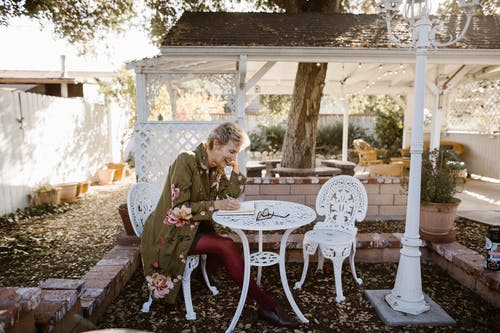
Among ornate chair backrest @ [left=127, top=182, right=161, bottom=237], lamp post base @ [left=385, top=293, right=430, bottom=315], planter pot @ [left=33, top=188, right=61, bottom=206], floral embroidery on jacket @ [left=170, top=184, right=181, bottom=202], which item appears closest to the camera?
floral embroidery on jacket @ [left=170, top=184, right=181, bottom=202]

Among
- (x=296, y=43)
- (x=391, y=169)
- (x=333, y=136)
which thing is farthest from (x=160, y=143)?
(x=333, y=136)

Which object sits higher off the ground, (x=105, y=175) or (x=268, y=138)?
(x=268, y=138)

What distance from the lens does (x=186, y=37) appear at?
527 centimetres

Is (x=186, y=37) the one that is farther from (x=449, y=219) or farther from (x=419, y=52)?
(x=449, y=219)

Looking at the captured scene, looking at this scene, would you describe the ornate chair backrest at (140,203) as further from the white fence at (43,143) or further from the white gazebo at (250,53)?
the white fence at (43,143)

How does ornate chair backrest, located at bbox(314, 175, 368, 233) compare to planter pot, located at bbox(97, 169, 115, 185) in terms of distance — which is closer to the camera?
ornate chair backrest, located at bbox(314, 175, 368, 233)

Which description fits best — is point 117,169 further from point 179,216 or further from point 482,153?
point 482,153

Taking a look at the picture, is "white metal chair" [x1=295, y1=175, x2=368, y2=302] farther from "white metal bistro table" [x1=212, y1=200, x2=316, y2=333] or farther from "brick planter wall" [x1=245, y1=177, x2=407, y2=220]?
"brick planter wall" [x1=245, y1=177, x2=407, y2=220]

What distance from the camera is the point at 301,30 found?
230 inches

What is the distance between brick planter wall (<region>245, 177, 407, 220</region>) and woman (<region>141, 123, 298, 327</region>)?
7.67ft

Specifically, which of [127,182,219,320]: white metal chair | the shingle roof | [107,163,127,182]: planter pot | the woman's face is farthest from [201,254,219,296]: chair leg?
[107,163,127,182]: planter pot

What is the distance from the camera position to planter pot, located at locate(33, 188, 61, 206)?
6.22 m

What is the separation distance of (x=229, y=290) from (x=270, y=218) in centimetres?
97

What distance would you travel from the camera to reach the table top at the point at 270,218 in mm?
2447
